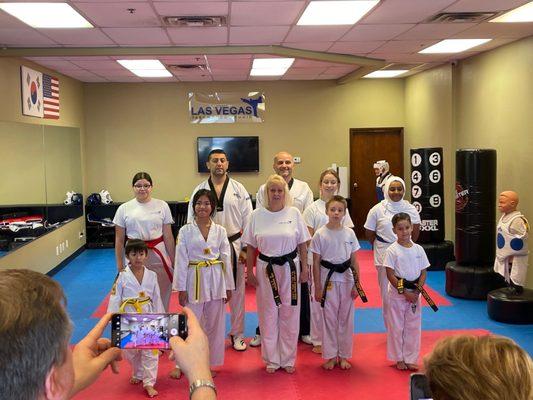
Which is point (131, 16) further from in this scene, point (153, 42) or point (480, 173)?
point (480, 173)

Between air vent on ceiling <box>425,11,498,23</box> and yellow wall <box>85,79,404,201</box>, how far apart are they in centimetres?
504

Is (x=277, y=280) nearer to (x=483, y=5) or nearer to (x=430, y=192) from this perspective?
(x=483, y=5)

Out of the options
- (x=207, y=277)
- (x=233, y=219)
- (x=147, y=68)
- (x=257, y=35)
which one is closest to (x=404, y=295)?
(x=207, y=277)

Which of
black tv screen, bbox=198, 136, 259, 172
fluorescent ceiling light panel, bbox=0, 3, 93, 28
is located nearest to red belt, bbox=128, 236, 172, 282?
fluorescent ceiling light panel, bbox=0, 3, 93, 28

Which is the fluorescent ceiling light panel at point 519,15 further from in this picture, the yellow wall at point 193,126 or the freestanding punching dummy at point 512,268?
the yellow wall at point 193,126

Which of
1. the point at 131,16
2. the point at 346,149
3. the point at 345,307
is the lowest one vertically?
the point at 345,307

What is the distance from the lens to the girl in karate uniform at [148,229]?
15.5ft

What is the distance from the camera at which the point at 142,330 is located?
1677mm

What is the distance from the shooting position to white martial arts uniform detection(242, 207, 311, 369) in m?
4.26

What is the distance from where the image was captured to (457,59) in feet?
26.7

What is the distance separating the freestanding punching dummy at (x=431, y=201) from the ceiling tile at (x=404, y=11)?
2.77m

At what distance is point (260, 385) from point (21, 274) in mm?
3450

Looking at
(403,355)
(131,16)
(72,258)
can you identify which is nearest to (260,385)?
(403,355)

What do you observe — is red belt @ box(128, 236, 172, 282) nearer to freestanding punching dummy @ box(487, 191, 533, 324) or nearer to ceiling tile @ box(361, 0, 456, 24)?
ceiling tile @ box(361, 0, 456, 24)
